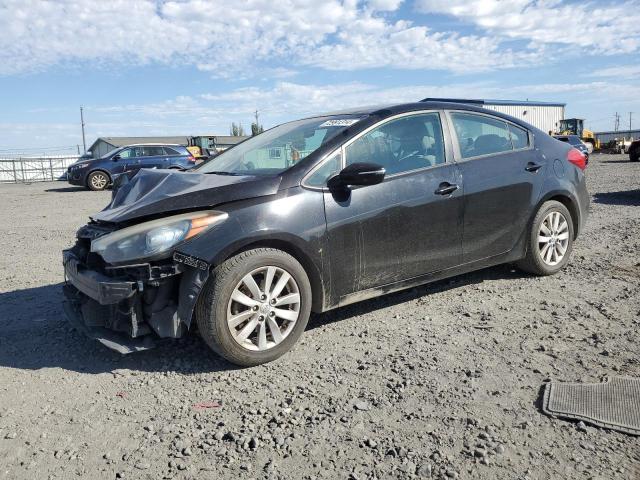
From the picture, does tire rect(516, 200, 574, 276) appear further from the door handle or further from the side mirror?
the side mirror

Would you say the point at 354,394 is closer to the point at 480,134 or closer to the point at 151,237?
the point at 151,237

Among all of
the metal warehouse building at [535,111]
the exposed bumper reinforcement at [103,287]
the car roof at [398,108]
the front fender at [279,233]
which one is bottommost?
the exposed bumper reinforcement at [103,287]

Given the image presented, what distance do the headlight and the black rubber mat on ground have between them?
2233 millimetres

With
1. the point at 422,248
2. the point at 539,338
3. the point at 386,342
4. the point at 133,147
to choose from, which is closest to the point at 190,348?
the point at 386,342

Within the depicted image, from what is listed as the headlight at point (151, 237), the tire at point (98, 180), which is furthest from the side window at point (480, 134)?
the tire at point (98, 180)

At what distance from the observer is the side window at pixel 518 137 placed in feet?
16.9

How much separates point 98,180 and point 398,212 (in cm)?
1857

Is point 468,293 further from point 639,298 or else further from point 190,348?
point 190,348

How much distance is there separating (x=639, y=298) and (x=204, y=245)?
12.1 feet

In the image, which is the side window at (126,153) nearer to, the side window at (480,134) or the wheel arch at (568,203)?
the side window at (480,134)

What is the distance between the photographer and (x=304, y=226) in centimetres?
375

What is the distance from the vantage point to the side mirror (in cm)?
381

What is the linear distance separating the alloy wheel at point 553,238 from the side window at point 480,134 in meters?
0.83

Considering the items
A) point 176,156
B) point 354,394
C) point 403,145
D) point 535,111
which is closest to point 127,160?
point 176,156
